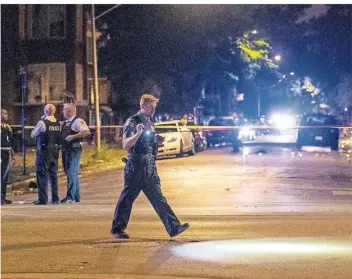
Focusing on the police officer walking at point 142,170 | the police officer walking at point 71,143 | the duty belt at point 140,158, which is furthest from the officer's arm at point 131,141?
the police officer walking at point 71,143

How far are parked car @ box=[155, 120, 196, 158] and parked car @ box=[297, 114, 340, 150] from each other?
7284mm

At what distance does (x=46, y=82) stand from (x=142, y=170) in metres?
33.2

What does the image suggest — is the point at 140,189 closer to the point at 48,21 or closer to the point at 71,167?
the point at 71,167

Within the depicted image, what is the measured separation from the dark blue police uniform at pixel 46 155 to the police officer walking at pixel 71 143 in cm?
17

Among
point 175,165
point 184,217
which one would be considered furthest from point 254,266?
point 175,165

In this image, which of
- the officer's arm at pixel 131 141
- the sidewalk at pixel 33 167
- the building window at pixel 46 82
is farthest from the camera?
the building window at pixel 46 82

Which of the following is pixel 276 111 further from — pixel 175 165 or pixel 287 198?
pixel 287 198

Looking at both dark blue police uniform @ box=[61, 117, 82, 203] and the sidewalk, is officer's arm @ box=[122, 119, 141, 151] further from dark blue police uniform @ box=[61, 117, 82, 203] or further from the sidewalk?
the sidewalk

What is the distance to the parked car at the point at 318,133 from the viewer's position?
3541cm

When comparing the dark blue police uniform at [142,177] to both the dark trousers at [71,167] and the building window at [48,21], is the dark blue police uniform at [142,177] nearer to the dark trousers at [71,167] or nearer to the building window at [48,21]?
the dark trousers at [71,167]

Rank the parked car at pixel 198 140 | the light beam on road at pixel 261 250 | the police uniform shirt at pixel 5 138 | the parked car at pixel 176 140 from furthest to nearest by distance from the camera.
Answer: the parked car at pixel 198 140, the parked car at pixel 176 140, the police uniform shirt at pixel 5 138, the light beam on road at pixel 261 250

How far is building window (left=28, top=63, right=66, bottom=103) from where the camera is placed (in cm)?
4044

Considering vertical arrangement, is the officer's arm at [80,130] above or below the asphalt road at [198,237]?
above

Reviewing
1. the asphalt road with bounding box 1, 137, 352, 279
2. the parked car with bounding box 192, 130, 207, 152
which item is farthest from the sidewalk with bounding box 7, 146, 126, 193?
the parked car with bounding box 192, 130, 207, 152
